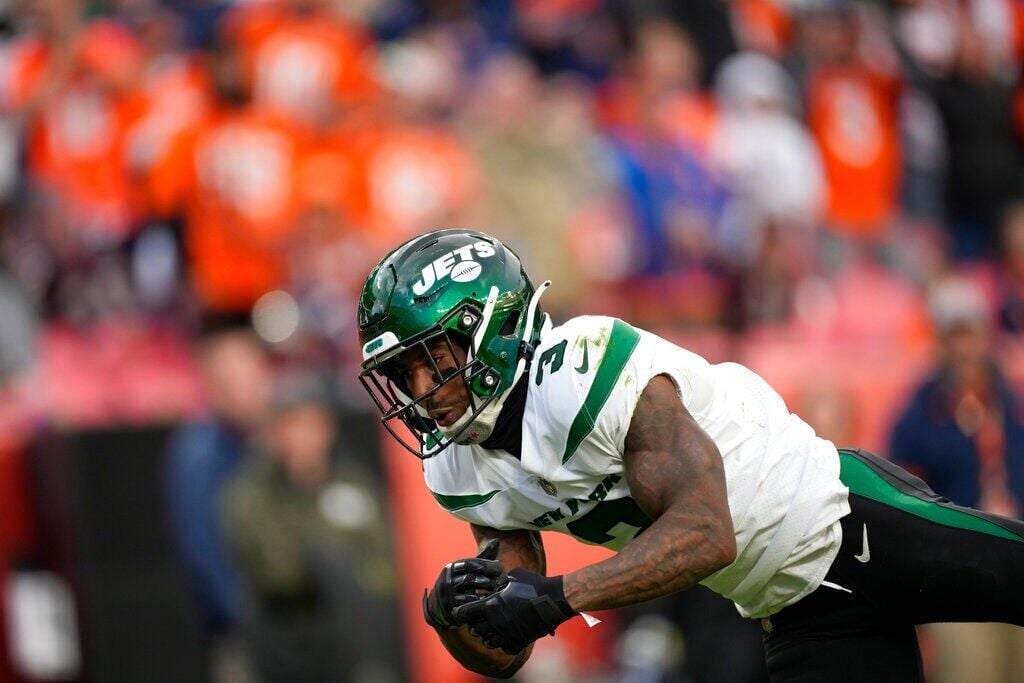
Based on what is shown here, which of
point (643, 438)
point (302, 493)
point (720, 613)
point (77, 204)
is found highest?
point (77, 204)

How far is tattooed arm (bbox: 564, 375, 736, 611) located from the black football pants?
609mm

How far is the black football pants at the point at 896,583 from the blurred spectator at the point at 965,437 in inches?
133

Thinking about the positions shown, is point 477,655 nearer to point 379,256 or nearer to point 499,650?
point 499,650

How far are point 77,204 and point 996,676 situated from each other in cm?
516

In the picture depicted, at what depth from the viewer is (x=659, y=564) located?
334 cm

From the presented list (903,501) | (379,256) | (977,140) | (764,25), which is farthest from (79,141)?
(977,140)

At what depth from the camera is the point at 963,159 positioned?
33.2 ft

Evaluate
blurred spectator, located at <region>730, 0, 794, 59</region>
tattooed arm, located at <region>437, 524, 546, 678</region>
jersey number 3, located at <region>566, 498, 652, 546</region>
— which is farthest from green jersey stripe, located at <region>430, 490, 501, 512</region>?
blurred spectator, located at <region>730, 0, 794, 59</region>

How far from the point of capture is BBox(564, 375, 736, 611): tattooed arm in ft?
10.9

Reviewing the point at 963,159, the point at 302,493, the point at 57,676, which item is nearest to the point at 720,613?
the point at 302,493

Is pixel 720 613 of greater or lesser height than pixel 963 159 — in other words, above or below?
below

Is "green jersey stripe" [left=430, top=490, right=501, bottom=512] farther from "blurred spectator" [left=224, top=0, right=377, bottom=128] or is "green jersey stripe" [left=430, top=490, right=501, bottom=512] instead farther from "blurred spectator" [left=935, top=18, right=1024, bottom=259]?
"blurred spectator" [left=935, top=18, right=1024, bottom=259]

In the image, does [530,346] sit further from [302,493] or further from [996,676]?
[996,676]

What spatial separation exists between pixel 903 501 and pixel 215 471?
4.24 metres
